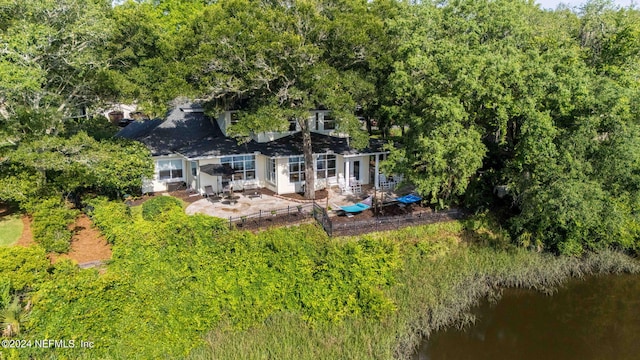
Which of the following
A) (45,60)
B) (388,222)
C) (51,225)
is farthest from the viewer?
(388,222)

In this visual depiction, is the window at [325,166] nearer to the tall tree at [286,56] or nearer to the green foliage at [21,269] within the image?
the tall tree at [286,56]

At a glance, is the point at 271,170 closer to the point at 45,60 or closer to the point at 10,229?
the point at 45,60

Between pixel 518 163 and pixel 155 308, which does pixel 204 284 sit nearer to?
pixel 155 308

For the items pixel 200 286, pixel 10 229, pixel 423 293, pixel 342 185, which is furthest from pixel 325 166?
pixel 10 229

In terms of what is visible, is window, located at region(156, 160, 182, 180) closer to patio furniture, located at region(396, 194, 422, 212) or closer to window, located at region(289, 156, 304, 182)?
window, located at region(289, 156, 304, 182)

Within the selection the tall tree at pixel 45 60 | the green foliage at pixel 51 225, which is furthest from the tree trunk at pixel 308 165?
the green foliage at pixel 51 225

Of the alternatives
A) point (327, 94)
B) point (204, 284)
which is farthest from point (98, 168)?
point (327, 94)
